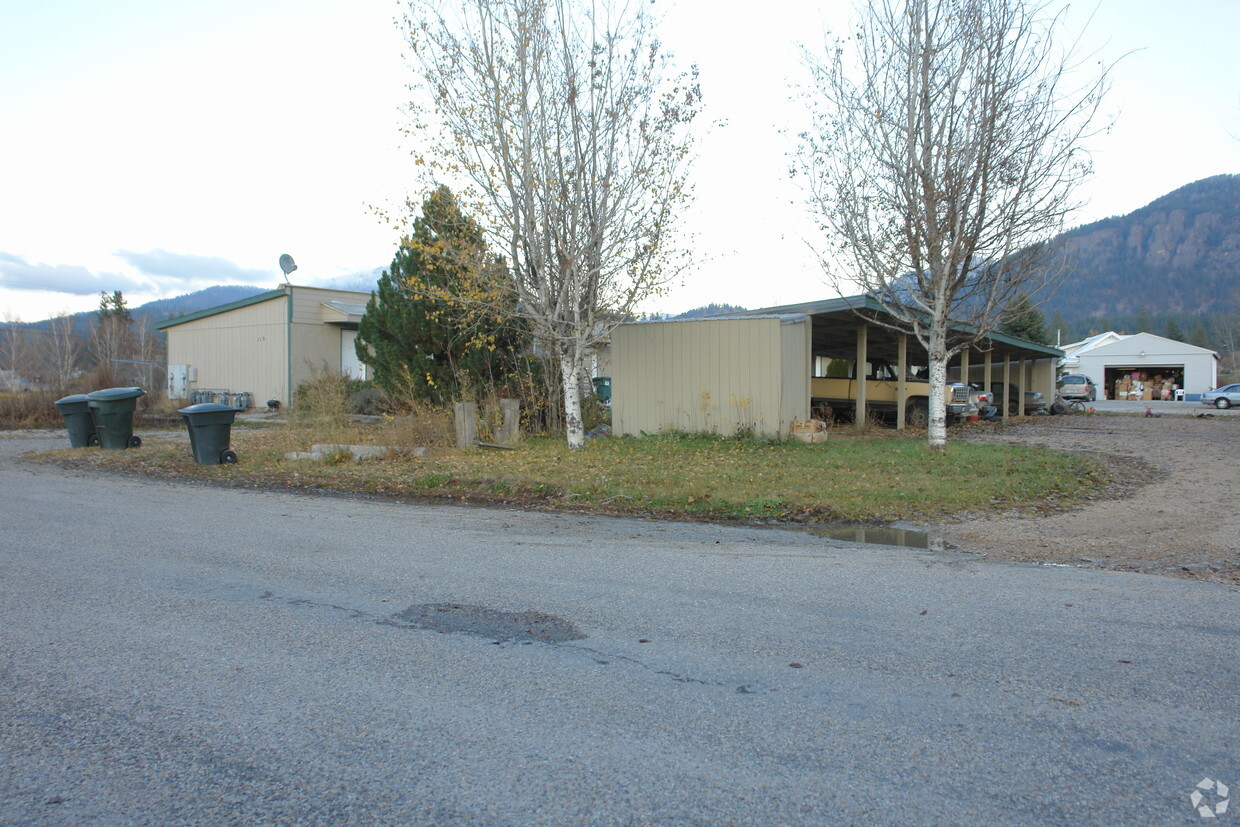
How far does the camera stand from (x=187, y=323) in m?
33.0

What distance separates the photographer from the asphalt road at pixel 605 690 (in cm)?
300

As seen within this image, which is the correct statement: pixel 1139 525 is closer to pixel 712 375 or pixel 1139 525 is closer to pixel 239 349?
pixel 712 375

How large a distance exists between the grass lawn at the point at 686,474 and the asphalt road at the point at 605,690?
9.32ft

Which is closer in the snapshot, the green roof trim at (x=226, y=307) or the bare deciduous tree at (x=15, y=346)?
the green roof trim at (x=226, y=307)

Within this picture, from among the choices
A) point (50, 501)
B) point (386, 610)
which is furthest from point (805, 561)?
point (50, 501)

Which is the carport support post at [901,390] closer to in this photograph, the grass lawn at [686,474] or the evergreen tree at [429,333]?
the grass lawn at [686,474]

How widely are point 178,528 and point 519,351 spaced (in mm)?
11444

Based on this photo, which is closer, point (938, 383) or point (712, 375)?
point (938, 383)

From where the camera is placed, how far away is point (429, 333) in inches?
774

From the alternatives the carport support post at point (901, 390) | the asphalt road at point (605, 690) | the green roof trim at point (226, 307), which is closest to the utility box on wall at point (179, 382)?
the green roof trim at point (226, 307)

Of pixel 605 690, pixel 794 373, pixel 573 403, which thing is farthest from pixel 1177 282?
pixel 605 690

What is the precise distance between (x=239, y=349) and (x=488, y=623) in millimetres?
29295

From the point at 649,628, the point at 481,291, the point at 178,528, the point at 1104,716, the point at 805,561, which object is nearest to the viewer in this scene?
the point at 1104,716

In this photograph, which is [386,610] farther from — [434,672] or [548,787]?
Answer: [548,787]
